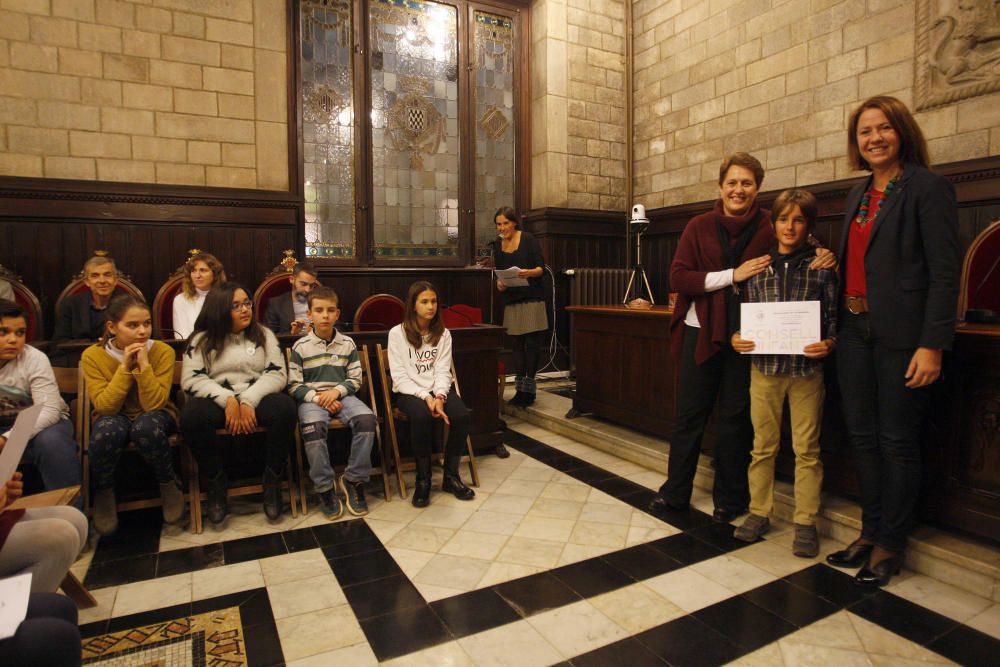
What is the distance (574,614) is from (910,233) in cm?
176

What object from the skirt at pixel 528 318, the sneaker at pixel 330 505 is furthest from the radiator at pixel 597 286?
the sneaker at pixel 330 505

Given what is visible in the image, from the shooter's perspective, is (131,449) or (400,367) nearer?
(131,449)

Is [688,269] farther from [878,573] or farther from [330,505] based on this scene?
[330,505]

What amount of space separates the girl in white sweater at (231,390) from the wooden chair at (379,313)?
1751 mm

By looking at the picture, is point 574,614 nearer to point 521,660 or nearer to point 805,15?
point 521,660

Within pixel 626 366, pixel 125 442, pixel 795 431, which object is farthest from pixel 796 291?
pixel 125 442

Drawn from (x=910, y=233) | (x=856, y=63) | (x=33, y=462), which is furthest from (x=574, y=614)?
(x=856, y=63)

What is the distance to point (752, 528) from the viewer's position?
2.65 metres

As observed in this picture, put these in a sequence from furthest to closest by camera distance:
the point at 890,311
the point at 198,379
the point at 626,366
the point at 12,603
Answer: the point at 626,366
the point at 198,379
the point at 890,311
the point at 12,603

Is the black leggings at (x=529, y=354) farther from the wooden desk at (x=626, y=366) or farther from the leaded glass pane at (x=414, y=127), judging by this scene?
the leaded glass pane at (x=414, y=127)

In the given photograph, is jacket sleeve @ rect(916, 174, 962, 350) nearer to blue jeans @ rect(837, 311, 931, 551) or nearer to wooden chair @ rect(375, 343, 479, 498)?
blue jeans @ rect(837, 311, 931, 551)

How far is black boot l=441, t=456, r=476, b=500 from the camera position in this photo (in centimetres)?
320

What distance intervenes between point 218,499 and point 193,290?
1.67 meters

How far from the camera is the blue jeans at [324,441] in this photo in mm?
2939
